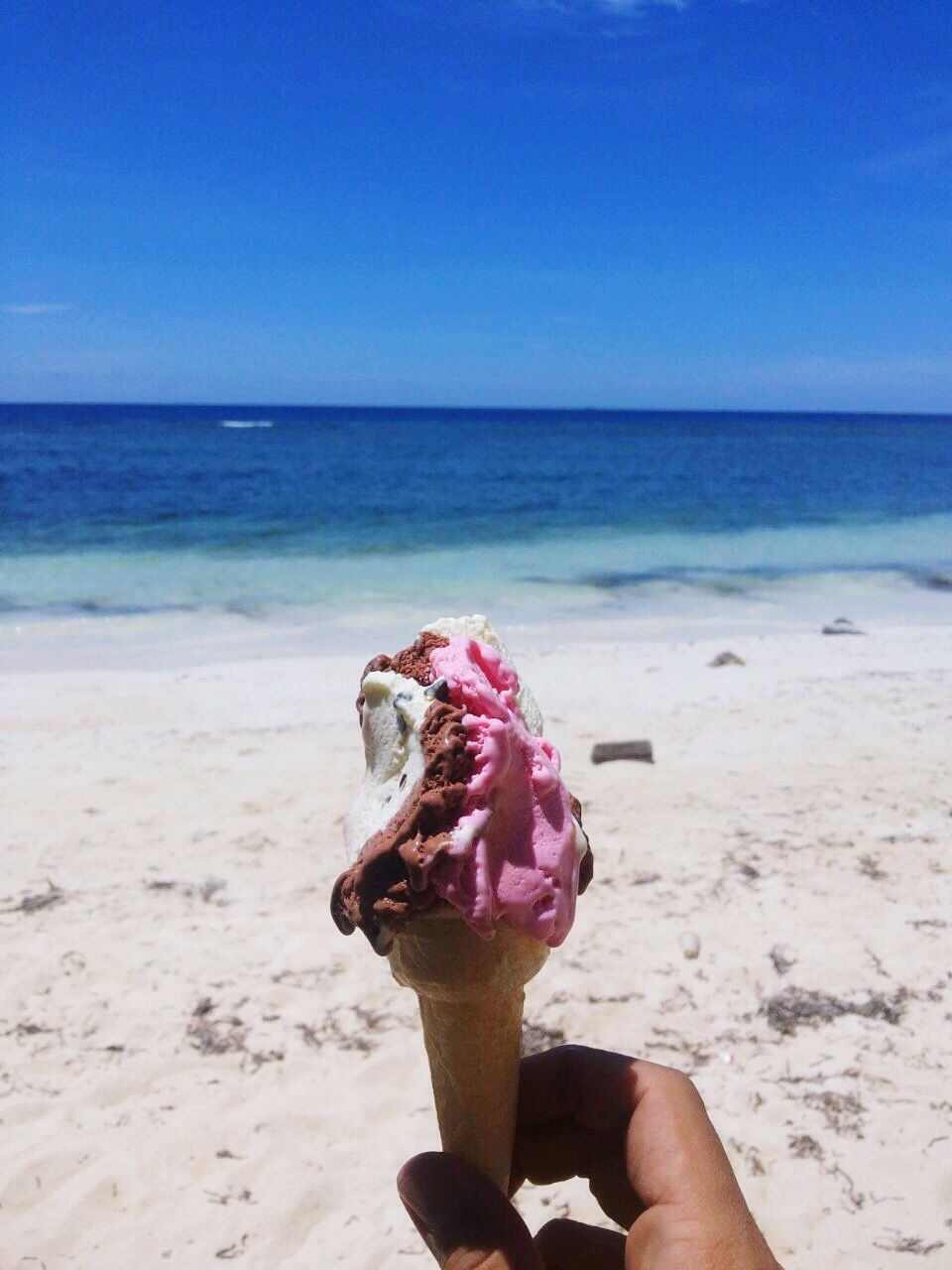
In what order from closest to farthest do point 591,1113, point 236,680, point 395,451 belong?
point 591,1113
point 236,680
point 395,451

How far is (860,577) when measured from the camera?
Result: 17.6 meters

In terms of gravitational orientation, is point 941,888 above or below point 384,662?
below

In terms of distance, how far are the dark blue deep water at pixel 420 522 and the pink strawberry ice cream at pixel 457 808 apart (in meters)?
13.0

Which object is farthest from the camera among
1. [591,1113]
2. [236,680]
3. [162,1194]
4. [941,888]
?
[236,680]

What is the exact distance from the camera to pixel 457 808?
186cm

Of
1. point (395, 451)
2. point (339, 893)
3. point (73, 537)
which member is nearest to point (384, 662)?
point (339, 893)

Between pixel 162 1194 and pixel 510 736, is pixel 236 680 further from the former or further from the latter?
pixel 510 736

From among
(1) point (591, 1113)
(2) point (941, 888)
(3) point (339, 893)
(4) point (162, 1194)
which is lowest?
(4) point (162, 1194)

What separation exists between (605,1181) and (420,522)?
76.6 ft

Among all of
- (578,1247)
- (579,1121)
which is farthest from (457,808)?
(578,1247)

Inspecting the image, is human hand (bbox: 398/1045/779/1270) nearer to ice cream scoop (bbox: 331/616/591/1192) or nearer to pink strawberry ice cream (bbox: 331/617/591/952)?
ice cream scoop (bbox: 331/616/591/1192)

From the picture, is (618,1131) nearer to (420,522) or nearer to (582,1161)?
(582,1161)

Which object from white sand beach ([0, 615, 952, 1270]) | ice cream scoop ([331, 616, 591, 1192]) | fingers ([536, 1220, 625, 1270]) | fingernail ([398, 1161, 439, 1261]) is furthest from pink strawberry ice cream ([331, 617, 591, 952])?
white sand beach ([0, 615, 952, 1270])

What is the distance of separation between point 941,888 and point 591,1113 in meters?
3.37
